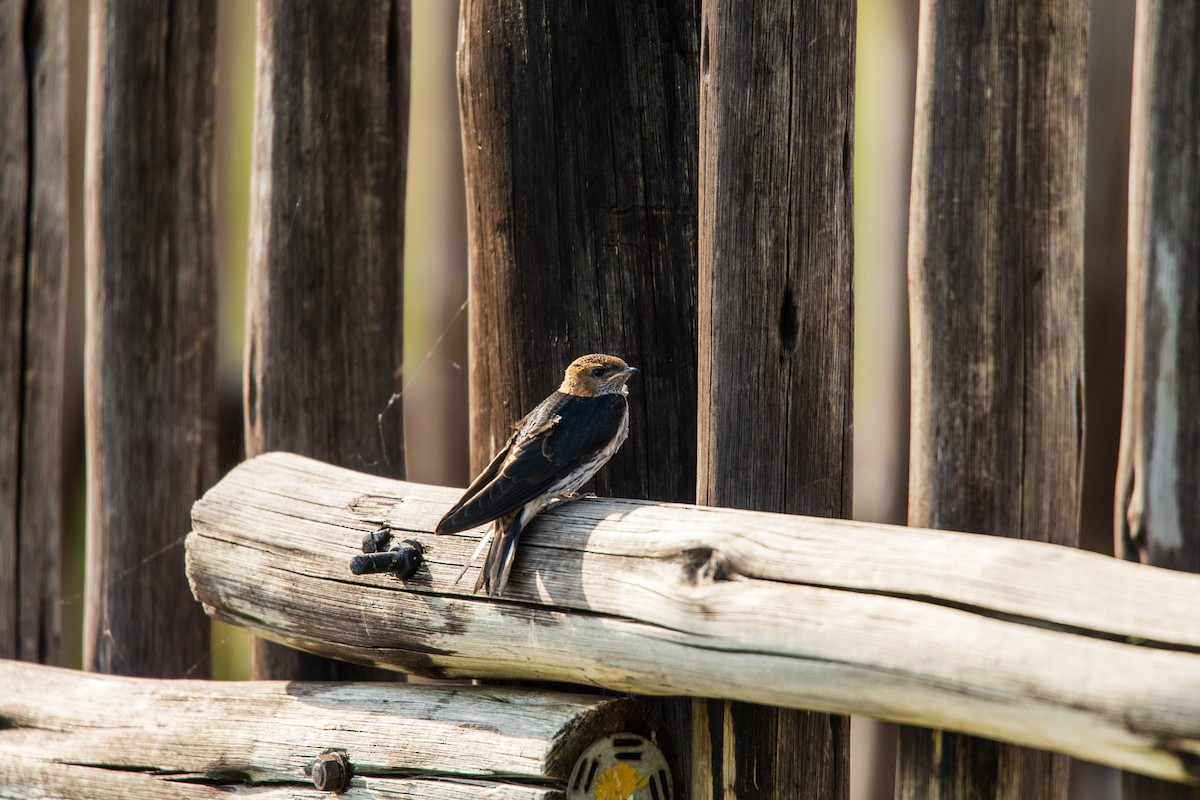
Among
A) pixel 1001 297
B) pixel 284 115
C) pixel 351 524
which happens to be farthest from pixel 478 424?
pixel 1001 297

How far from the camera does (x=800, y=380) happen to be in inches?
112

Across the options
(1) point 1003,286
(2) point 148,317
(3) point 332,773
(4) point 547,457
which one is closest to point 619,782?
(3) point 332,773

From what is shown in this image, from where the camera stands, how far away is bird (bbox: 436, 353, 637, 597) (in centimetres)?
297

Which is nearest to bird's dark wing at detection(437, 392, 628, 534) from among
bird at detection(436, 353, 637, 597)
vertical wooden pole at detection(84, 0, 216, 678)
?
bird at detection(436, 353, 637, 597)

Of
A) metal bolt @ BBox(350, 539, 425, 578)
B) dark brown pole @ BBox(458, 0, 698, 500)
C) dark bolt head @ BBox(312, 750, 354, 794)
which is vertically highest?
dark brown pole @ BBox(458, 0, 698, 500)

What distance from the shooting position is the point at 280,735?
10.7 ft

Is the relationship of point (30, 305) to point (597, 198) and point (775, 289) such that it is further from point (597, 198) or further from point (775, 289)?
point (775, 289)

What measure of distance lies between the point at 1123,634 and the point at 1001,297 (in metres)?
0.83

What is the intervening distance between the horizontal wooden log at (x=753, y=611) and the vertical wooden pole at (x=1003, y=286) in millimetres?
265

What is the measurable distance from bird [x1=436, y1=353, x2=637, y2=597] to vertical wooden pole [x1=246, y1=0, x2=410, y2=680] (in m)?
0.98

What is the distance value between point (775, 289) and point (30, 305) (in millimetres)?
3333

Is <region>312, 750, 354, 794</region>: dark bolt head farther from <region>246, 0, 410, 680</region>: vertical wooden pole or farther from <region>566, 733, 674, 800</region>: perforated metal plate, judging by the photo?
<region>246, 0, 410, 680</region>: vertical wooden pole

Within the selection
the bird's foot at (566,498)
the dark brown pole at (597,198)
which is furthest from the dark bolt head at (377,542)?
the dark brown pole at (597,198)

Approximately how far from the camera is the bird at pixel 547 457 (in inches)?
117
